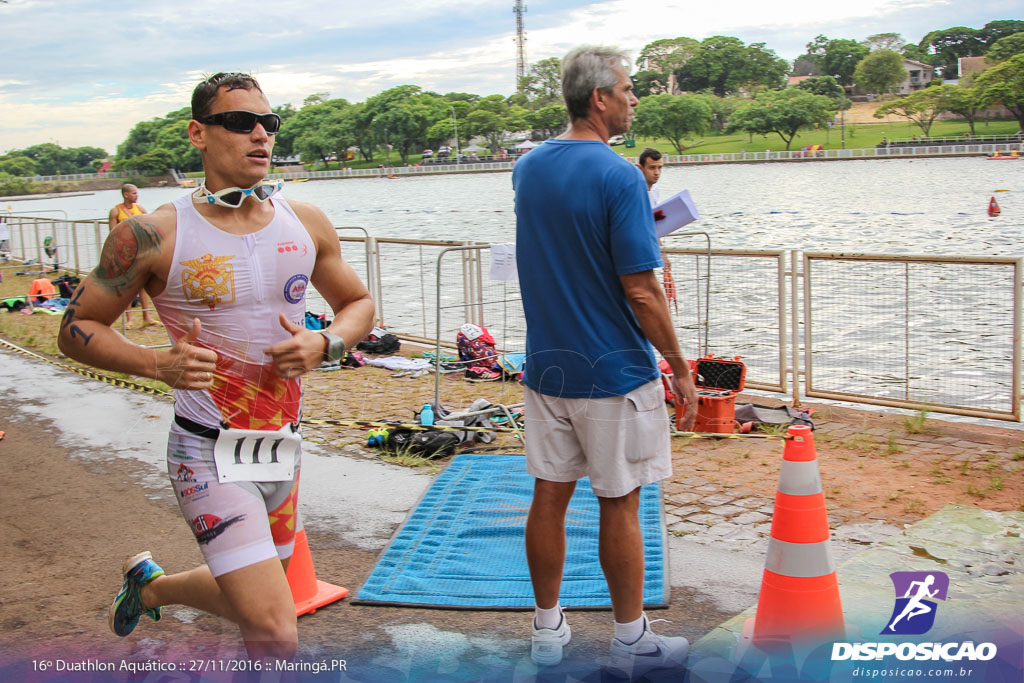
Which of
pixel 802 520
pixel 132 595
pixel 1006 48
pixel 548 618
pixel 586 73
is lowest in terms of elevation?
pixel 548 618

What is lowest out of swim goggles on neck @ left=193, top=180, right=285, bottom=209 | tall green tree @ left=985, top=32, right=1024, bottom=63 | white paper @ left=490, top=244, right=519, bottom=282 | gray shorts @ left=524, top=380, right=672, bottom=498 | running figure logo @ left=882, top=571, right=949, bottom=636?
running figure logo @ left=882, top=571, right=949, bottom=636

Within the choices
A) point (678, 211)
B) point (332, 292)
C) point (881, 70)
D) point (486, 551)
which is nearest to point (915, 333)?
point (678, 211)

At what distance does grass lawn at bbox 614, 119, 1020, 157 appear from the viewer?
124250mm

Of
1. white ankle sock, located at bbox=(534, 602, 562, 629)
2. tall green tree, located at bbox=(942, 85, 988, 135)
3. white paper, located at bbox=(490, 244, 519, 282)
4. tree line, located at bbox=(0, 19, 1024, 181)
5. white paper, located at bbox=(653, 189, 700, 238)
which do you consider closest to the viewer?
white ankle sock, located at bbox=(534, 602, 562, 629)

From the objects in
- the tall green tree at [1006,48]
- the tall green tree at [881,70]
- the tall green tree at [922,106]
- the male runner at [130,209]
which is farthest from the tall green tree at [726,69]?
the male runner at [130,209]

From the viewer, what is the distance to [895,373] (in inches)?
352

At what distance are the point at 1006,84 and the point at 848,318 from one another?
3181 inches

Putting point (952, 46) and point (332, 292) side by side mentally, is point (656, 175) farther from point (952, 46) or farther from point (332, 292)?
point (952, 46)

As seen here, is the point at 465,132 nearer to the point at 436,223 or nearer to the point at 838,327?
the point at 436,223

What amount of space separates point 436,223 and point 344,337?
61.6 metres

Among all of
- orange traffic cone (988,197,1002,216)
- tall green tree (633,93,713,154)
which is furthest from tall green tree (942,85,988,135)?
tall green tree (633,93,713,154)

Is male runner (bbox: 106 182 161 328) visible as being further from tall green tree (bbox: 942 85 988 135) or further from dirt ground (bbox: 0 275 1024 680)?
tall green tree (bbox: 942 85 988 135)

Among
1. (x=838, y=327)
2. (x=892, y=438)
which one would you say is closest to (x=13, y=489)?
(x=892, y=438)

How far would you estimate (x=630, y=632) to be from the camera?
10.6 ft
